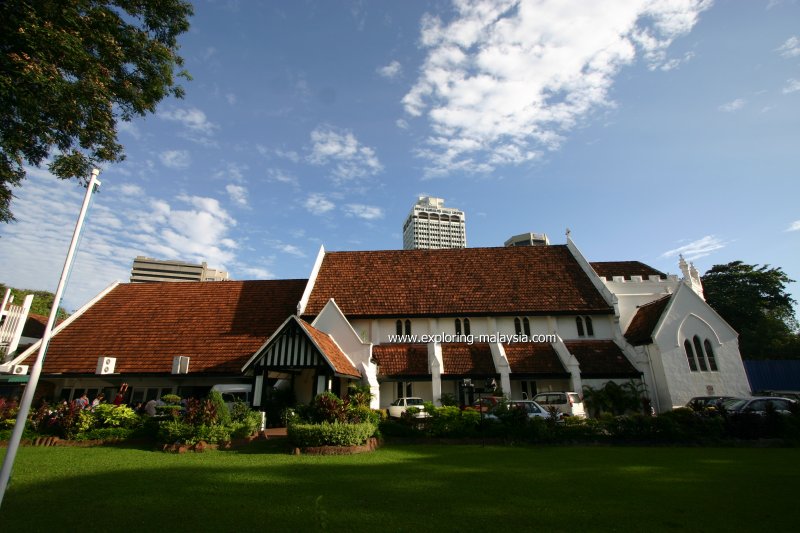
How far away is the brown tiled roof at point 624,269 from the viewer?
3058 centimetres

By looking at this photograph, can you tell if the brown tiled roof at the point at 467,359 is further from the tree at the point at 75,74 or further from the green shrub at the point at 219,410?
the tree at the point at 75,74

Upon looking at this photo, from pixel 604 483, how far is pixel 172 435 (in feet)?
43.8

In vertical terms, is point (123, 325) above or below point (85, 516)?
above

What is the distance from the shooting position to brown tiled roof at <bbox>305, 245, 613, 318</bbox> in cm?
2492

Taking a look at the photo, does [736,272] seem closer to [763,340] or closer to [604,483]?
[763,340]

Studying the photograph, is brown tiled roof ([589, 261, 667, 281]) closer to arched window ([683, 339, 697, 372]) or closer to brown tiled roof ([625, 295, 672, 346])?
brown tiled roof ([625, 295, 672, 346])

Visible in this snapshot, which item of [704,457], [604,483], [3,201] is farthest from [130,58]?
[704,457]

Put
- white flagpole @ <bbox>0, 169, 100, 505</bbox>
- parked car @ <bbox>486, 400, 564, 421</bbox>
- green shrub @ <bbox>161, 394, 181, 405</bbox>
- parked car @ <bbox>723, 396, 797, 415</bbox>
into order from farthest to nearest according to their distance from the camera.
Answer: green shrub @ <bbox>161, 394, 181, 405</bbox> → parked car @ <bbox>723, 396, 797, 415</bbox> → parked car @ <bbox>486, 400, 564, 421</bbox> → white flagpole @ <bbox>0, 169, 100, 505</bbox>

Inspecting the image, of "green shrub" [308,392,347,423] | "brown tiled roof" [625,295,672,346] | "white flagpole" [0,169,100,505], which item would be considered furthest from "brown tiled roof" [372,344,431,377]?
"white flagpole" [0,169,100,505]

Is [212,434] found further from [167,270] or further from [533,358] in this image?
[167,270]

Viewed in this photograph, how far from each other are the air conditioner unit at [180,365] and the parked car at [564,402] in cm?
1774

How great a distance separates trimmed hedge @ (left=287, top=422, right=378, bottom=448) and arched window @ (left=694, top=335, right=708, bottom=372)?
1944cm

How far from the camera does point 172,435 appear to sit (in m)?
13.8

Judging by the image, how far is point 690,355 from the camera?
22.0 m
